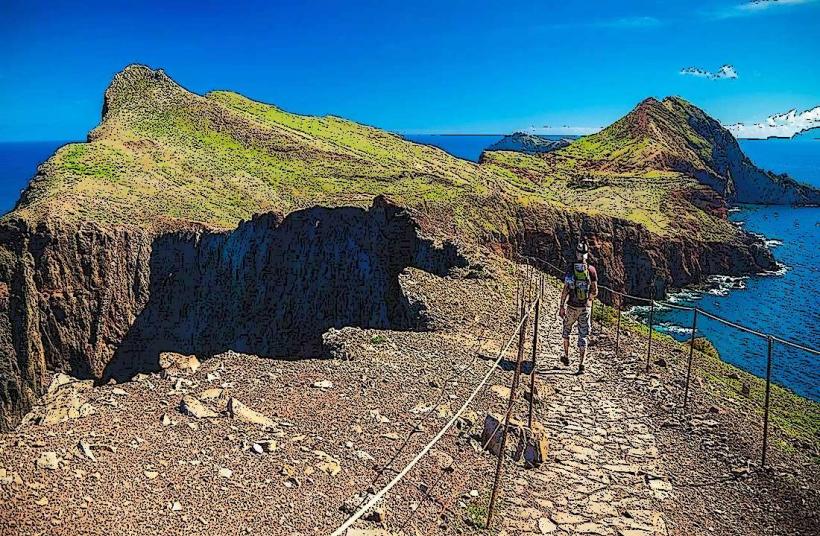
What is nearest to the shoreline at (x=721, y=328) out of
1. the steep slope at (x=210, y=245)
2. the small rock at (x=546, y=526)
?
the steep slope at (x=210, y=245)

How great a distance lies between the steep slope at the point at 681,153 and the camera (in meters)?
111

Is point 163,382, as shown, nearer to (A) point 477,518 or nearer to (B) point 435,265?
(A) point 477,518

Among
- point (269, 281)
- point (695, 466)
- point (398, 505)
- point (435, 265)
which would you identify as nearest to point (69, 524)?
point (398, 505)

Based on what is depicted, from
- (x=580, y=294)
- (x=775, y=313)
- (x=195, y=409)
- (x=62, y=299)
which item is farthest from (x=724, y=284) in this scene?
(x=195, y=409)

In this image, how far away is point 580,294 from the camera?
48.9ft

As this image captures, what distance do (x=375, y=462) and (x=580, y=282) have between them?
285 inches

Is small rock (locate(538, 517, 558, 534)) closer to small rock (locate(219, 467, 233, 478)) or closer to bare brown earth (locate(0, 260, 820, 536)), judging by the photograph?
bare brown earth (locate(0, 260, 820, 536))

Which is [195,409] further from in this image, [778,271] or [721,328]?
[778,271]

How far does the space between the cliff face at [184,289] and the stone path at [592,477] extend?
653 inches

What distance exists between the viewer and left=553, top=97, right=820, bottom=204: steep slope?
365 feet

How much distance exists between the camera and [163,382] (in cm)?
1200

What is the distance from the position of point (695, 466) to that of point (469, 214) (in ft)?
113

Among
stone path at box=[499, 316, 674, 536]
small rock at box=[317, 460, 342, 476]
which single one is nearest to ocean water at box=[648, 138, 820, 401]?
stone path at box=[499, 316, 674, 536]

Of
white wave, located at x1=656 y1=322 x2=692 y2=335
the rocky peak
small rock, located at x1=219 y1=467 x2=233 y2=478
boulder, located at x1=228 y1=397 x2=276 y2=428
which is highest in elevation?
the rocky peak
